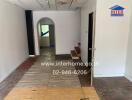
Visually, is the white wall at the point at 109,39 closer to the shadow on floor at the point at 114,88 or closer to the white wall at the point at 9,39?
the shadow on floor at the point at 114,88

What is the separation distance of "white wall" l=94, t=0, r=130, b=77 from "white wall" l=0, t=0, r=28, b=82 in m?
2.78

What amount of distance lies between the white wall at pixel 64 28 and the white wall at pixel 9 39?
164 cm

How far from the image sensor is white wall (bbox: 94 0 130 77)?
3484 mm

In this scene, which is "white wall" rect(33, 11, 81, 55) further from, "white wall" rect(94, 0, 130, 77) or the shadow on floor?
the shadow on floor

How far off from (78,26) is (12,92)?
16.4ft

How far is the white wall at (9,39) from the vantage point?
12.4 feet

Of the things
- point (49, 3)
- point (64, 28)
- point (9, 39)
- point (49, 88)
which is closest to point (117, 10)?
point (49, 3)

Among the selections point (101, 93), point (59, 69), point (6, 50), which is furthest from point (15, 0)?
point (101, 93)

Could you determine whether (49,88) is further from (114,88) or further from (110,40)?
(110,40)

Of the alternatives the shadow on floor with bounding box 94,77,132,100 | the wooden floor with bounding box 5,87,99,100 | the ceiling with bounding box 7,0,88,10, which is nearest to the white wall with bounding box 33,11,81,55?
the ceiling with bounding box 7,0,88,10

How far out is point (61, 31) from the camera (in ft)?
22.8

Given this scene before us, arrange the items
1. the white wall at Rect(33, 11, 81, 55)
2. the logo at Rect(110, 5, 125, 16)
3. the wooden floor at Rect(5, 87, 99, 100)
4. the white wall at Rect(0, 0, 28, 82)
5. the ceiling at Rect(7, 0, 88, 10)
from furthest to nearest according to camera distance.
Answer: the white wall at Rect(33, 11, 81, 55) → the ceiling at Rect(7, 0, 88, 10) → the white wall at Rect(0, 0, 28, 82) → the logo at Rect(110, 5, 125, 16) → the wooden floor at Rect(5, 87, 99, 100)

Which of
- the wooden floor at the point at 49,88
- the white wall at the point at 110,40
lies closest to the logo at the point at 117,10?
the white wall at the point at 110,40

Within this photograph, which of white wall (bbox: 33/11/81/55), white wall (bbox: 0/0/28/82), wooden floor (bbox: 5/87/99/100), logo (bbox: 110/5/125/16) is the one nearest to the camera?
wooden floor (bbox: 5/87/99/100)
